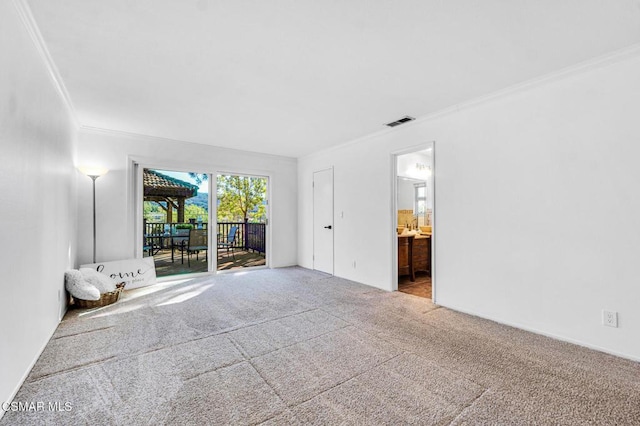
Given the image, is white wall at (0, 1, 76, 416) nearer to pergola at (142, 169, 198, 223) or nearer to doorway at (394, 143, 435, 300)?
pergola at (142, 169, 198, 223)

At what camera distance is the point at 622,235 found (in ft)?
7.28

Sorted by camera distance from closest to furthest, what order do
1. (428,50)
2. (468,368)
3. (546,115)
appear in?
(468,368) < (428,50) < (546,115)

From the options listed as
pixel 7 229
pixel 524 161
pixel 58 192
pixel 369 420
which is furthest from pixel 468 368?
pixel 58 192

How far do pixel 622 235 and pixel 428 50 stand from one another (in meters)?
2.10

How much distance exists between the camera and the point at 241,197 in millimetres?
5684

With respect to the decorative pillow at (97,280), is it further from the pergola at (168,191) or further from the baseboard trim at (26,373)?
the pergola at (168,191)

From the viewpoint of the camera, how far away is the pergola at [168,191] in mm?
4598

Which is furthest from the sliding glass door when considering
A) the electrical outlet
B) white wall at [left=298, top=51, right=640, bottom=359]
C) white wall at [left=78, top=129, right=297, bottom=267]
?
the electrical outlet

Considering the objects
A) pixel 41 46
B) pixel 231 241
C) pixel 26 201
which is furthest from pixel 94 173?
pixel 231 241

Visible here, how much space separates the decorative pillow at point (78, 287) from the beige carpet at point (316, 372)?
0.21 metres

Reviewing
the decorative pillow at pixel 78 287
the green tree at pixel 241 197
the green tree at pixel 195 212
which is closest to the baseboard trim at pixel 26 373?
the decorative pillow at pixel 78 287

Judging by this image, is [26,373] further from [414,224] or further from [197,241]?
[414,224]

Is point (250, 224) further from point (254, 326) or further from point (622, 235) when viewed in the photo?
point (622, 235)

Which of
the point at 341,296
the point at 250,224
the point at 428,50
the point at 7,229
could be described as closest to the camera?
the point at 7,229
